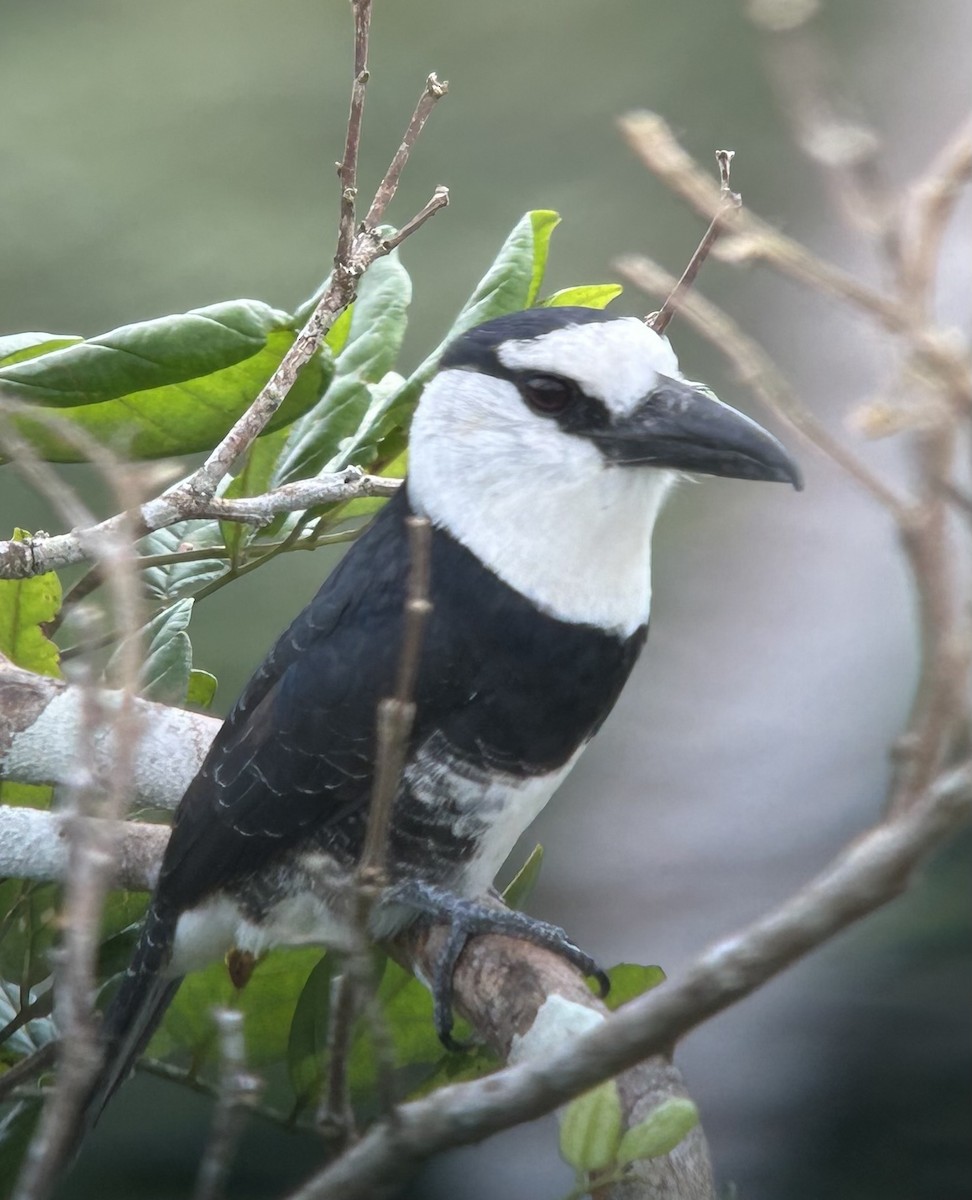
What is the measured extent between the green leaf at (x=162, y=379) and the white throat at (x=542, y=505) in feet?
0.40

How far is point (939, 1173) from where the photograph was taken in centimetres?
165

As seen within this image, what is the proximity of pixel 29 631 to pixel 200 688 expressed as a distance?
0.17 meters

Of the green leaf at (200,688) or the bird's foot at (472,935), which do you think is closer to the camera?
the bird's foot at (472,935)

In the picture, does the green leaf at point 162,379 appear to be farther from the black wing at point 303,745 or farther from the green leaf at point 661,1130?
the green leaf at point 661,1130

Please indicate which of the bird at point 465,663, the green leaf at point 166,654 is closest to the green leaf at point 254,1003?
the bird at point 465,663

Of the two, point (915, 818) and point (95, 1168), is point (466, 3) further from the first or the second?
point (915, 818)

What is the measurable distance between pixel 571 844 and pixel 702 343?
0.90 meters

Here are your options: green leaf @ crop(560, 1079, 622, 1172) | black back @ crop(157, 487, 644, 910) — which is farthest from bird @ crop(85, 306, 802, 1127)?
green leaf @ crop(560, 1079, 622, 1172)

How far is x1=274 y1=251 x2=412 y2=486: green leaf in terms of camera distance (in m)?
1.21

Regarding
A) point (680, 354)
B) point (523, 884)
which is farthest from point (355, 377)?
point (680, 354)

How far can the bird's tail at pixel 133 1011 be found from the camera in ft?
3.85

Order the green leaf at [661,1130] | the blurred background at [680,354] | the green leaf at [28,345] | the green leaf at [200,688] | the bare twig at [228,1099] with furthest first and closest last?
the blurred background at [680,354]
the green leaf at [200,688]
the green leaf at [28,345]
the green leaf at [661,1130]
the bare twig at [228,1099]

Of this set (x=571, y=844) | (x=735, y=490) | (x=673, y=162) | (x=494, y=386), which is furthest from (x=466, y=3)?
(x=673, y=162)

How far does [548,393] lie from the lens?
1.11m
